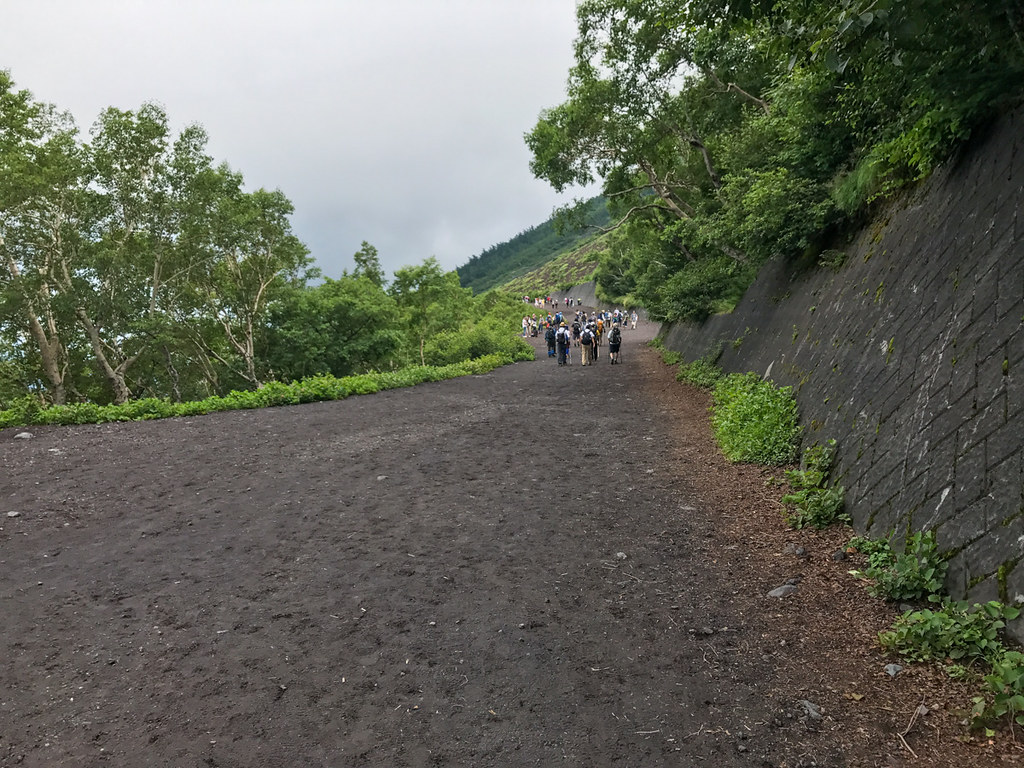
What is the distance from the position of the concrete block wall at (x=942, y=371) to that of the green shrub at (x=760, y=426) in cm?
26

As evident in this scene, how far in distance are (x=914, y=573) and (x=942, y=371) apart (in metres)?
1.84

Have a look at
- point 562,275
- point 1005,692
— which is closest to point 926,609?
point 1005,692

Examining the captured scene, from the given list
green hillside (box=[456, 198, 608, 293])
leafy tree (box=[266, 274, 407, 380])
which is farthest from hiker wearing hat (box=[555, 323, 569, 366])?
green hillside (box=[456, 198, 608, 293])

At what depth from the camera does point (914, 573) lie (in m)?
3.34

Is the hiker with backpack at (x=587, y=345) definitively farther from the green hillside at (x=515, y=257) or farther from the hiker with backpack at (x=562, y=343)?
the green hillside at (x=515, y=257)

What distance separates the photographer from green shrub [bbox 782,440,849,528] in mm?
4785

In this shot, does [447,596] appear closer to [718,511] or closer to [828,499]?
[718,511]

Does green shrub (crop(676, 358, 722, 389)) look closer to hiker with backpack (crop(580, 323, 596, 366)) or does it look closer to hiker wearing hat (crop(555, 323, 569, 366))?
hiker with backpack (crop(580, 323, 596, 366))

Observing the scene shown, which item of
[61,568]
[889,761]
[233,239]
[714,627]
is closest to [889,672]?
[889,761]

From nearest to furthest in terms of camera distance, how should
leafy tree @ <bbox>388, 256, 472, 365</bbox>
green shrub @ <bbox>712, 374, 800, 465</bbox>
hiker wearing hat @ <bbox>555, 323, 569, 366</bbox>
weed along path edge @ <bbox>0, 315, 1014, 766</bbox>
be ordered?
weed along path edge @ <bbox>0, 315, 1014, 766</bbox> < green shrub @ <bbox>712, 374, 800, 465</bbox> < hiker wearing hat @ <bbox>555, 323, 569, 366</bbox> < leafy tree @ <bbox>388, 256, 472, 365</bbox>

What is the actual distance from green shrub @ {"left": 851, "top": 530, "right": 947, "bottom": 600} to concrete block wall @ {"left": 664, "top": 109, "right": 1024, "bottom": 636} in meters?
0.07

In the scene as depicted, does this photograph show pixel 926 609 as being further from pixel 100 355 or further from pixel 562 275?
pixel 562 275

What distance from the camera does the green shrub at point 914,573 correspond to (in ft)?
10.7

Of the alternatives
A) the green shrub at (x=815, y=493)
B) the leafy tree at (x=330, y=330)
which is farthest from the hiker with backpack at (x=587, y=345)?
the green shrub at (x=815, y=493)
